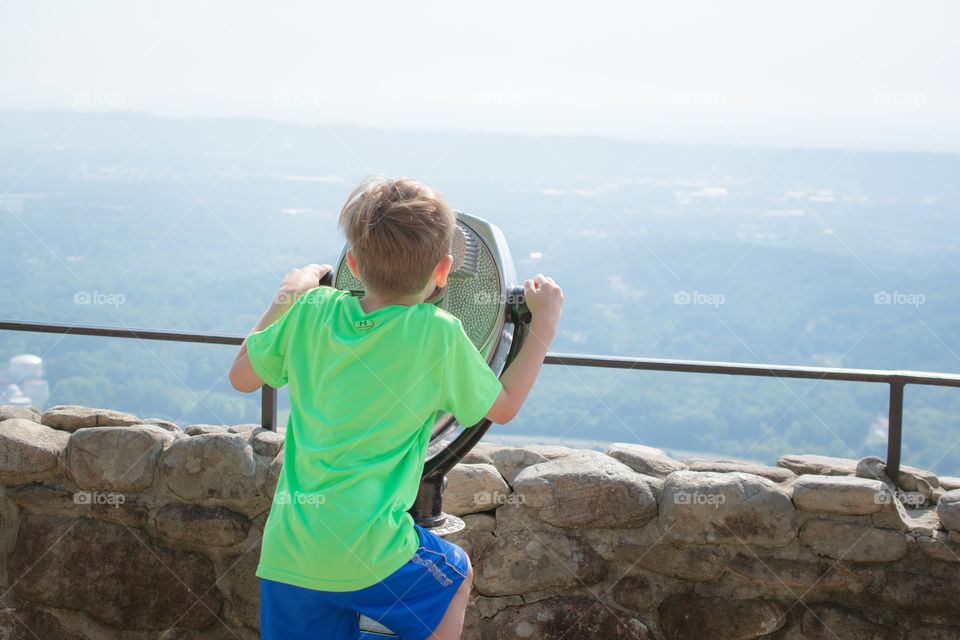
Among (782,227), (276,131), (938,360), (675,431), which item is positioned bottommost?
(675,431)

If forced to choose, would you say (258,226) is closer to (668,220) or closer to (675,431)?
(675,431)

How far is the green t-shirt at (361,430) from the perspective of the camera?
115 centimetres

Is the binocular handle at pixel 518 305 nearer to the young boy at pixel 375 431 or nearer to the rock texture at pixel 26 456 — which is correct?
the young boy at pixel 375 431

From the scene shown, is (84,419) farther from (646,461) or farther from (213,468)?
(646,461)

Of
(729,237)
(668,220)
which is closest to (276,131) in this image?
(668,220)

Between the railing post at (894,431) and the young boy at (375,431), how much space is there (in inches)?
55.4

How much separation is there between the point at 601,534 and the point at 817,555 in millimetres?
527

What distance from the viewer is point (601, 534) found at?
2.26 m

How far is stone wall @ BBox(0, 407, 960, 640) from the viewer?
7.11ft

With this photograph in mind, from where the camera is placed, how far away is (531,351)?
1327 millimetres

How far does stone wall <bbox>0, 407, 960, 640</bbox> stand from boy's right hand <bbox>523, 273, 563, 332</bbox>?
99 centimetres

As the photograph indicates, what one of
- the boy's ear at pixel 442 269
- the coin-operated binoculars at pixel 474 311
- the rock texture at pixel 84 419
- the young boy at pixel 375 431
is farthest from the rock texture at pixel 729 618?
the rock texture at pixel 84 419

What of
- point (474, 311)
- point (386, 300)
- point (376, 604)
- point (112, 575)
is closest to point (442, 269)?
point (386, 300)

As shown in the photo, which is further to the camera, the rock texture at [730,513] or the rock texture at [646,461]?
the rock texture at [646,461]
